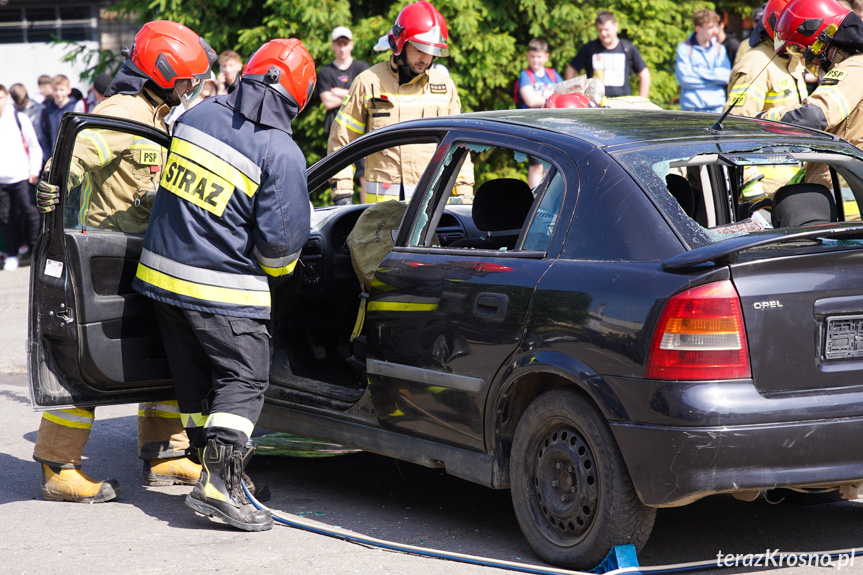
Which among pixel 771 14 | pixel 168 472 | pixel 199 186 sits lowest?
pixel 168 472

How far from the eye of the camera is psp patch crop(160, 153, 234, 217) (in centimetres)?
442

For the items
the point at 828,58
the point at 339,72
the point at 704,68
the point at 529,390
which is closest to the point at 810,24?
the point at 828,58

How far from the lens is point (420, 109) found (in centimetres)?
762

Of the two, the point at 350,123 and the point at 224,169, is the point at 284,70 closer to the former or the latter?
the point at 224,169

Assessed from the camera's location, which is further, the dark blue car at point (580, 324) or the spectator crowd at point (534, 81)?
the spectator crowd at point (534, 81)

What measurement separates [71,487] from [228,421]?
990mm

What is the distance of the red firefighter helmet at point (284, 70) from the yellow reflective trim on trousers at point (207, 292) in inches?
32.6

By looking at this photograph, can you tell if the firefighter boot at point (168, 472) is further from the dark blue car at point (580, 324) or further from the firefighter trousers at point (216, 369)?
the firefighter trousers at point (216, 369)

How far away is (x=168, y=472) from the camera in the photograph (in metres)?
5.29

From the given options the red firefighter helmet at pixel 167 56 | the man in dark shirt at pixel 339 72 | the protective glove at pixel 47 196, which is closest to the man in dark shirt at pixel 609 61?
the man in dark shirt at pixel 339 72

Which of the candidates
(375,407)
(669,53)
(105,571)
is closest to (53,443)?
(105,571)

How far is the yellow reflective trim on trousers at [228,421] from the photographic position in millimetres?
4465

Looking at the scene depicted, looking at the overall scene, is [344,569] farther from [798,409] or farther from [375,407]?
[798,409]

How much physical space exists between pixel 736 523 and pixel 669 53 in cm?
972
